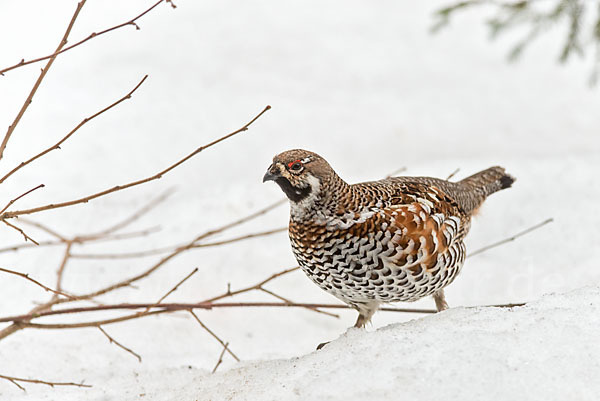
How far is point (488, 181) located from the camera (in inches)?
142

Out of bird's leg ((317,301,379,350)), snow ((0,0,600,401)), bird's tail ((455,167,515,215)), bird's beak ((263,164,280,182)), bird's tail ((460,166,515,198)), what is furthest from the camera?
bird's tail ((460,166,515,198))

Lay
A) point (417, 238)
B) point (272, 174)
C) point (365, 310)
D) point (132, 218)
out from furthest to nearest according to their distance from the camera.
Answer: point (132, 218) < point (365, 310) < point (417, 238) < point (272, 174)

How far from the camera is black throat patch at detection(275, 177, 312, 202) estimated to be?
257 cm

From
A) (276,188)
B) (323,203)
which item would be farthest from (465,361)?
(276,188)

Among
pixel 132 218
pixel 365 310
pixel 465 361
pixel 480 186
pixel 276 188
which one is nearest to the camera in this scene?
pixel 465 361

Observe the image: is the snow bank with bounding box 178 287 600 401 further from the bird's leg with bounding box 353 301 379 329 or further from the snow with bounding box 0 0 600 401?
the bird's leg with bounding box 353 301 379 329

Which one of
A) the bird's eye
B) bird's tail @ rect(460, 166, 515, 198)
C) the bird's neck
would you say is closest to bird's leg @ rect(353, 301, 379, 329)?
the bird's neck

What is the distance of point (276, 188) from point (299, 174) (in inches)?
99.9

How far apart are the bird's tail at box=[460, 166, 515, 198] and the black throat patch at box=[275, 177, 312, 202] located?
1.31 m

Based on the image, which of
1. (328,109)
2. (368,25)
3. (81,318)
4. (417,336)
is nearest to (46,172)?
(81,318)

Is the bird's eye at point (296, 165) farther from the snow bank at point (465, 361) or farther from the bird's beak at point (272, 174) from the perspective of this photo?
the snow bank at point (465, 361)

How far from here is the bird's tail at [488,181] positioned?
3562mm

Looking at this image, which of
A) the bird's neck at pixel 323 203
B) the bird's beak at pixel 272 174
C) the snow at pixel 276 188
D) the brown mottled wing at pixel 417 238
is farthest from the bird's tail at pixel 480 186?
the bird's beak at pixel 272 174

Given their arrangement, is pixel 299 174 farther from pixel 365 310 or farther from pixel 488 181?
pixel 488 181
